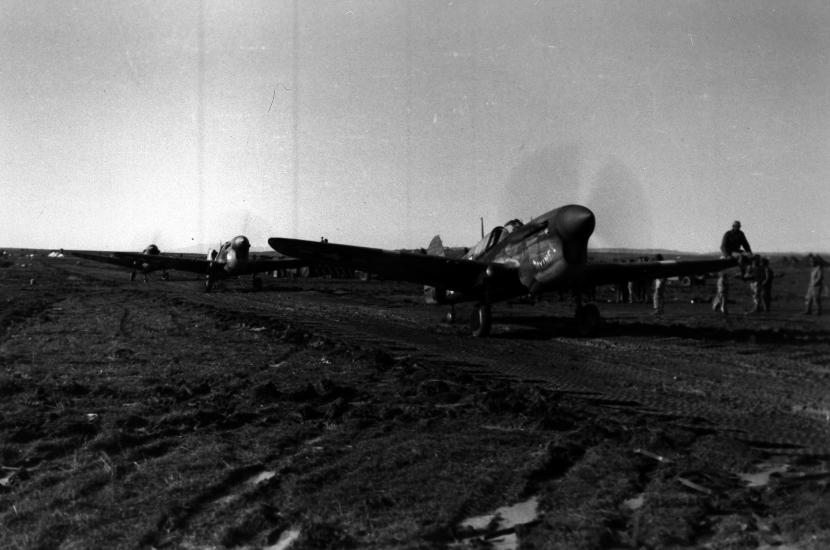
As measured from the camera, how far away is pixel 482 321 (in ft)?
43.5

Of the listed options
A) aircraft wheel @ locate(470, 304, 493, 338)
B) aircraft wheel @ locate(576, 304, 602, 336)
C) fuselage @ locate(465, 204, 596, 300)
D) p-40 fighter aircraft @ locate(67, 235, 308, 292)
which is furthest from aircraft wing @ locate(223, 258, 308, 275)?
aircraft wheel @ locate(576, 304, 602, 336)

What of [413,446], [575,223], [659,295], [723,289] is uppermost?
[575,223]

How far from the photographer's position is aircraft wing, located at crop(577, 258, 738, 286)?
42.1 feet

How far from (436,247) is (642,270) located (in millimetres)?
7016

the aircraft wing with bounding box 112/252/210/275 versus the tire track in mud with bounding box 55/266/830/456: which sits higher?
the aircraft wing with bounding box 112/252/210/275

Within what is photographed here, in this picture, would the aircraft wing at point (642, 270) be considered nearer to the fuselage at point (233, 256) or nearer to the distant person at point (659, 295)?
the distant person at point (659, 295)

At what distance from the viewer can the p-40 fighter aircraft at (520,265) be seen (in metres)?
12.0

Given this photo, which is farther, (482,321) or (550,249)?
(482,321)

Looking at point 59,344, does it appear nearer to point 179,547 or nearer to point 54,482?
point 54,482

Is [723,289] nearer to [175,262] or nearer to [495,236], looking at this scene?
[495,236]

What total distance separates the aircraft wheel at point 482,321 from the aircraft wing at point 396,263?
747mm

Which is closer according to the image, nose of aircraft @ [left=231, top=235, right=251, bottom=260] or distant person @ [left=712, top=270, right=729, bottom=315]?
distant person @ [left=712, top=270, right=729, bottom=315]

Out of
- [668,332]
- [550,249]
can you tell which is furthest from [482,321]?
[668,332]

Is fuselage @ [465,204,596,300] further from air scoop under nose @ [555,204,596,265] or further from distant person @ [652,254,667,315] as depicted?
distant person @ [652,254,667,315]
